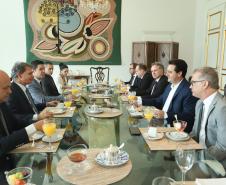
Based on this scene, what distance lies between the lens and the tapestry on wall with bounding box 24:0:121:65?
6.46 metres

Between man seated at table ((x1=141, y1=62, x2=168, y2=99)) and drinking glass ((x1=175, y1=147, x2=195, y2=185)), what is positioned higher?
man seated at table ((x1=141, y1=62, x2=168, y2=99))

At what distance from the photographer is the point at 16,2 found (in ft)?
21.3

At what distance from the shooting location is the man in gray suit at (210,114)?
62.4 inches

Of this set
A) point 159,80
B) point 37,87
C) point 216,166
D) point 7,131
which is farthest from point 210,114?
point 37,87

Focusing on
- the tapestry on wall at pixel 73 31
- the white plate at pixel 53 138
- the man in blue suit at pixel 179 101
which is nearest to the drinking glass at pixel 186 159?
the white plate at pixel 53 138

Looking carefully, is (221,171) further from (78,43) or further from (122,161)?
(78,43)

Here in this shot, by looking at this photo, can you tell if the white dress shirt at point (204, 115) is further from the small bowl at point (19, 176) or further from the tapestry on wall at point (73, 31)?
the tapestry on wall at point (73, 31)

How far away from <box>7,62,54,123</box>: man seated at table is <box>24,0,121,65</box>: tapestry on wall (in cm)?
423

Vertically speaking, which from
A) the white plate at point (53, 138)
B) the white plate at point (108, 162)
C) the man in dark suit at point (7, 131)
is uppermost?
the man in dark suit at point (7, 131)

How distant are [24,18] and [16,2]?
1.60ft

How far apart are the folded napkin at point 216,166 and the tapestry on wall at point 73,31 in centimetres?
552

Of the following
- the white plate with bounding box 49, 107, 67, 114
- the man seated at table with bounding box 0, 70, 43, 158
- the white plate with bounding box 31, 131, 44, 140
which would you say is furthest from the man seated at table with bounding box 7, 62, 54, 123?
the white plate with bounding box 31, 131, 44, 140

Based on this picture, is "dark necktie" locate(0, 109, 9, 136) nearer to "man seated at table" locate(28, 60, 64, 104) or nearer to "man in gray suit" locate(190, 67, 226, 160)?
"man in gray suit" locate(190, 67, 226, 160)

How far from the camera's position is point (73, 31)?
6562 mm
